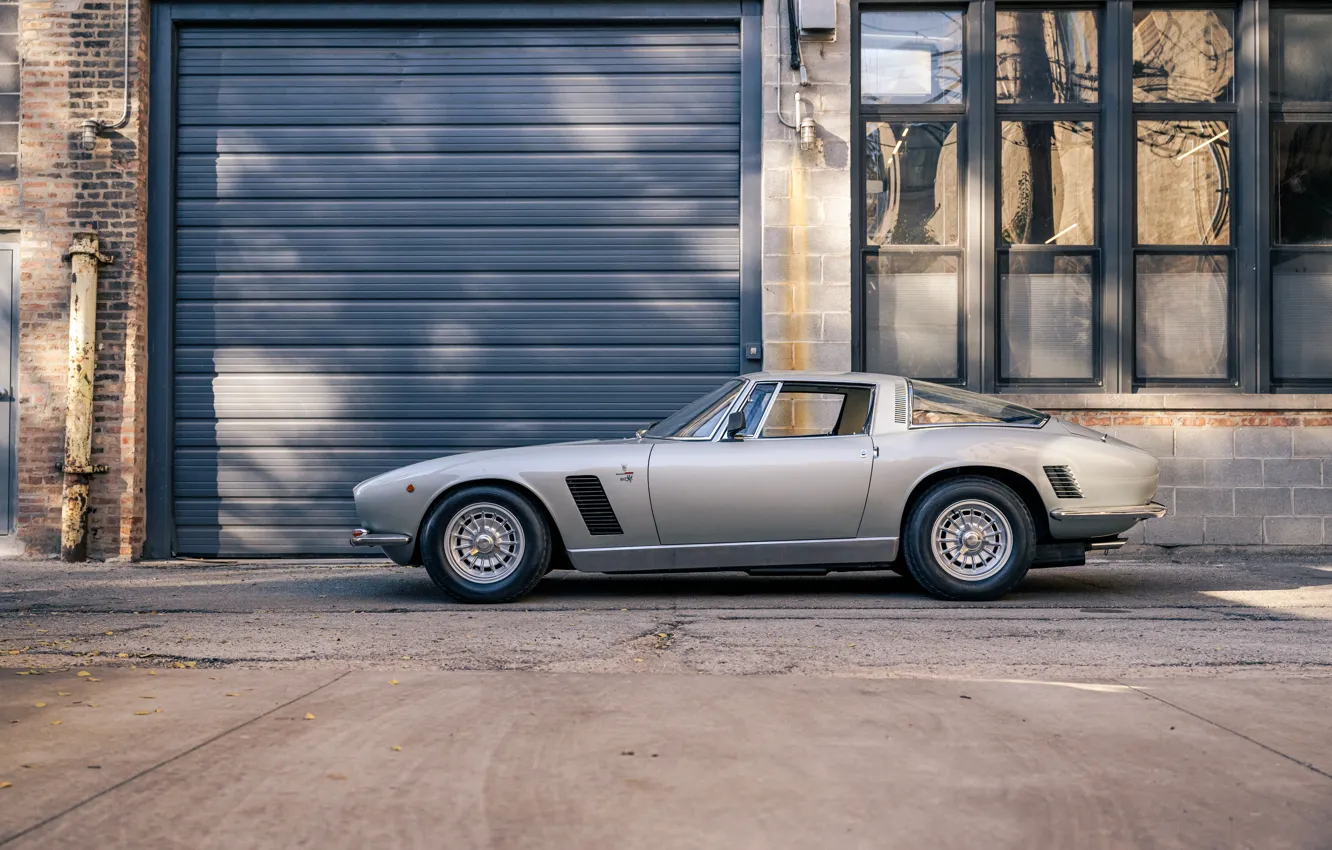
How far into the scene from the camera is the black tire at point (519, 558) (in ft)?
24.2

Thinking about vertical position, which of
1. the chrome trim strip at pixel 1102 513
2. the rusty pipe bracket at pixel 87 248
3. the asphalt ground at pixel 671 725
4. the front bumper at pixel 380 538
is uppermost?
the rusty pipe bracket at pixel 87 248

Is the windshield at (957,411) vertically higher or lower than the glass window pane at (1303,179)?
lower

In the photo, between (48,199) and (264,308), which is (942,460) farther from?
(48,199)

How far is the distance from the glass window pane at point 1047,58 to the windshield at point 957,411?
15.0 feet

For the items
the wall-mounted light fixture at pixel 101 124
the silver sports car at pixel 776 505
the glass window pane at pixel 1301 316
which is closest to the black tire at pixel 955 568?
the silver sports car at pixel 776 505

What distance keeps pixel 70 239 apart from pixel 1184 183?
9.49 metres

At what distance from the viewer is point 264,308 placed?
1136 centimetres

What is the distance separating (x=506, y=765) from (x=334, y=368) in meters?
8.19

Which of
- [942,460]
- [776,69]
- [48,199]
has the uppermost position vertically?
[776,69]

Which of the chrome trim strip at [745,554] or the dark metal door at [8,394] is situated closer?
the chrome trim strip at [745,554]

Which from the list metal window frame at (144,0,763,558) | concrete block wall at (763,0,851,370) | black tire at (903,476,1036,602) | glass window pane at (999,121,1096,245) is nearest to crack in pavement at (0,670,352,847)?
black tire at (903,476,1036,602)

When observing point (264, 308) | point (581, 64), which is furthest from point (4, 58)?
point (581, 64)

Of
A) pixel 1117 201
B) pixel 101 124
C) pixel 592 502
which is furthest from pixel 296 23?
pixel 1117 201

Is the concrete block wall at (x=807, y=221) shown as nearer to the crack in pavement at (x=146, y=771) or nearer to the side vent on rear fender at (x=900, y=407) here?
the side vent on rear fender at (x=900, y=407)
